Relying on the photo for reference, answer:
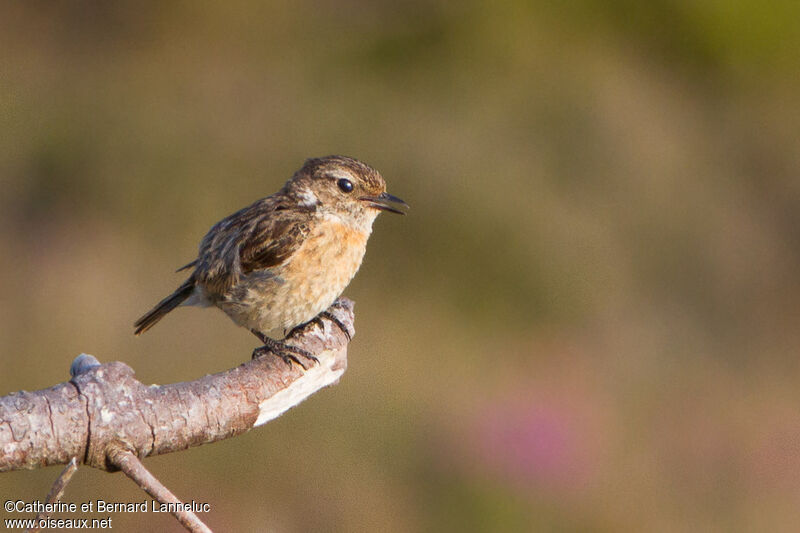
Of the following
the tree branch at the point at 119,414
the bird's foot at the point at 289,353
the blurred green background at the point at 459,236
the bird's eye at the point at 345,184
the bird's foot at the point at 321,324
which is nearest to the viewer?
the tree branch at the point at 119,414

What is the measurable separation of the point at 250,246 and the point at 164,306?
55 centimetres

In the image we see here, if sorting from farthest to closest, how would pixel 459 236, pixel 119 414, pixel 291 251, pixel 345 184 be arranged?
pixel 459 236
pixel 345 184
pixel 291 251
pixel 119 414

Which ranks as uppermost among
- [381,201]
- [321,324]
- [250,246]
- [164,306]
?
[381,201]

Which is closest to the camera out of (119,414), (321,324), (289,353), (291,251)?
(119,414)

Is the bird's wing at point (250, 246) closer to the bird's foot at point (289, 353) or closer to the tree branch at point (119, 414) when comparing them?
the bird's foot at point (289, 353)

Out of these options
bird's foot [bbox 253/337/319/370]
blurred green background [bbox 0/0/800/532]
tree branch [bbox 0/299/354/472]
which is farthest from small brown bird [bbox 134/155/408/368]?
blurred green background [bbox 0/0/800/532]

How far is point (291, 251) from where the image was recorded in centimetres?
466

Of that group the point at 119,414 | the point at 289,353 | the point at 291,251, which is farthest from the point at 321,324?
the point at 119,414

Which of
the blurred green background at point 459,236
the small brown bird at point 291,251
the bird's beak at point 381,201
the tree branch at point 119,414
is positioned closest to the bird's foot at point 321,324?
the small brown bird at point 291,251

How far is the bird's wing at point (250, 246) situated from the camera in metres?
4.68

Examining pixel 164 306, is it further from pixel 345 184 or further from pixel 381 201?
pixel 381 201

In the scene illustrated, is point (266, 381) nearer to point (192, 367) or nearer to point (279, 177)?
point (192, 367)

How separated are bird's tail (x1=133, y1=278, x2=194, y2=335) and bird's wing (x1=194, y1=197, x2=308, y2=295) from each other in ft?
0.33

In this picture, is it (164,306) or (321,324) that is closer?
(321,324)
